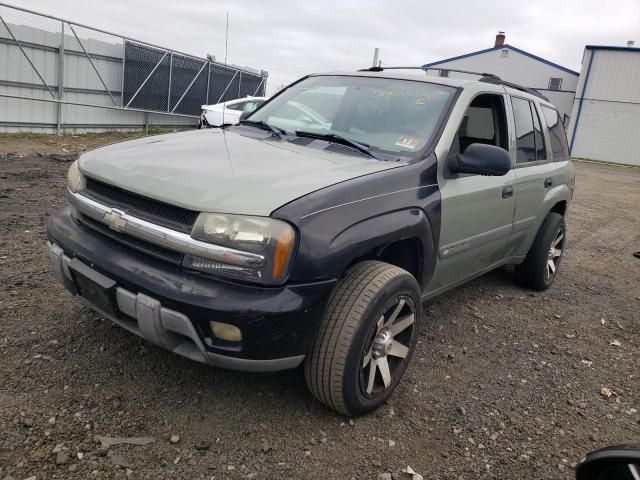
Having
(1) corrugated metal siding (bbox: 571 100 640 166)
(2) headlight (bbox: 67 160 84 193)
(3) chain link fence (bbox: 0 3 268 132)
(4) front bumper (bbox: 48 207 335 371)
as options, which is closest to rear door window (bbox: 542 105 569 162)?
(4) front bumper (bbox: 48 207 335 371)

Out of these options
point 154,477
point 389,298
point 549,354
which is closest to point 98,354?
point 154,477

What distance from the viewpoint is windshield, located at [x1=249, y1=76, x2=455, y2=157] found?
3.27 m

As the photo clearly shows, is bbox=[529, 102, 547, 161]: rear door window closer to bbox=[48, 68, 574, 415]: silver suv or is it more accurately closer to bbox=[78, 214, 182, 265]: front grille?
bbox=[48, 68, 574, 415]: silver suv

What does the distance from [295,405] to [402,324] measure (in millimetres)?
702

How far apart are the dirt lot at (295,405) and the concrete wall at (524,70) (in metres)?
28.9

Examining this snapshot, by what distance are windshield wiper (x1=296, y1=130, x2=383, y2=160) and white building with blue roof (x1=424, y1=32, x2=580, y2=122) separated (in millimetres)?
28921

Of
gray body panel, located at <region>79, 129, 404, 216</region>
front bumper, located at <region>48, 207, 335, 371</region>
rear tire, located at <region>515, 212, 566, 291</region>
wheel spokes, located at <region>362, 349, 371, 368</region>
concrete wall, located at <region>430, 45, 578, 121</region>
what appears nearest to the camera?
front bumper, located at <region>48, 207, 335, 371</region>

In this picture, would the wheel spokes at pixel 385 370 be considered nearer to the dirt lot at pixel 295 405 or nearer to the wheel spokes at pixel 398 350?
the wheel spokes at pixel 398 350

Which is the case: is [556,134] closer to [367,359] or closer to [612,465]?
[367,359]

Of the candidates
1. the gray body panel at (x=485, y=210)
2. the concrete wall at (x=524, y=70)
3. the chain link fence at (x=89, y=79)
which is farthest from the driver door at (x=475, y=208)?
the concrete wall at (x=524, y=70)

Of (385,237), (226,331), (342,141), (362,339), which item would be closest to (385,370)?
(362,339)

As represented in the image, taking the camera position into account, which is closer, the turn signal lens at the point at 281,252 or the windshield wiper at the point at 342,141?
the turn signal lens at the point at 281,252

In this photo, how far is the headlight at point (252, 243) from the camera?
222 cm

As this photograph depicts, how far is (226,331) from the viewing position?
2.27 metres
